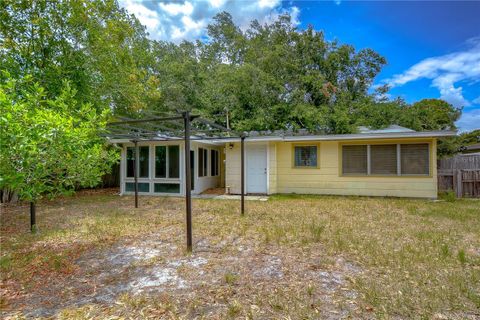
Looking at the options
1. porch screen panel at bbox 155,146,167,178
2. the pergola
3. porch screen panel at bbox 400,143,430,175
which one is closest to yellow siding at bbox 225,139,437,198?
porch screen panel at bbox 400,143,430,175

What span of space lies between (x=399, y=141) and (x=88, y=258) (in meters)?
9.39

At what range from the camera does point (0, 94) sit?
9.73ft

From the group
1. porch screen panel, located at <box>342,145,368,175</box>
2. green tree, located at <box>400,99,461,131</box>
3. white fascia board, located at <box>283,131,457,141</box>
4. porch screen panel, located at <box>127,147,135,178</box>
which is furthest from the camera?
green tree, located at <box>400,99,461,131</box>

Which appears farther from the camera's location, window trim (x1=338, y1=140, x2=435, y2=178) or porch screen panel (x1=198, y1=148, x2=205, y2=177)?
porch screen panel (x1=198, y1=148, x2=205, y2=177)

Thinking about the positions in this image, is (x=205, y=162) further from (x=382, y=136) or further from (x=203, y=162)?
(x=382, y=136)

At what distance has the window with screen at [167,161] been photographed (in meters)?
9.88

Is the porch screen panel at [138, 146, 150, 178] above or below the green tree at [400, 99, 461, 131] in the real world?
below

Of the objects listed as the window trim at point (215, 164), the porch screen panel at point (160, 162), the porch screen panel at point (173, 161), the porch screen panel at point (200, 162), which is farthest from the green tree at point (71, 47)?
the window trim at point (215, 164)

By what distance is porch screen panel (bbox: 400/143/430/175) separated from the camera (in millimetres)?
8922

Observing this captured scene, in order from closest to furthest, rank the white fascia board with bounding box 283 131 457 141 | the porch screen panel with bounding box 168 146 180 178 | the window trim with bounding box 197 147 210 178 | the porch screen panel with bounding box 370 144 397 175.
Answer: the white fascia board with bounding box 283 131 457 141, the porch screen panel with bounding box 370 144 397 175, the porch screen panel with bounding box 168 146 180 178, the window trim with bounding box 197 147 210 178

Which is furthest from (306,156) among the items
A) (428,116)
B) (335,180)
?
(428,116)

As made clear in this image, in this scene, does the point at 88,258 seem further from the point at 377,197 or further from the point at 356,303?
the point at 377,197

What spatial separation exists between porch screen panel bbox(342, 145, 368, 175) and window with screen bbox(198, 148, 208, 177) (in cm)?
541

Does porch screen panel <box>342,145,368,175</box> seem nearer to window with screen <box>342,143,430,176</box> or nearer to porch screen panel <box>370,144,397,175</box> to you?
window with screen <box>342,143,430,176</box>
